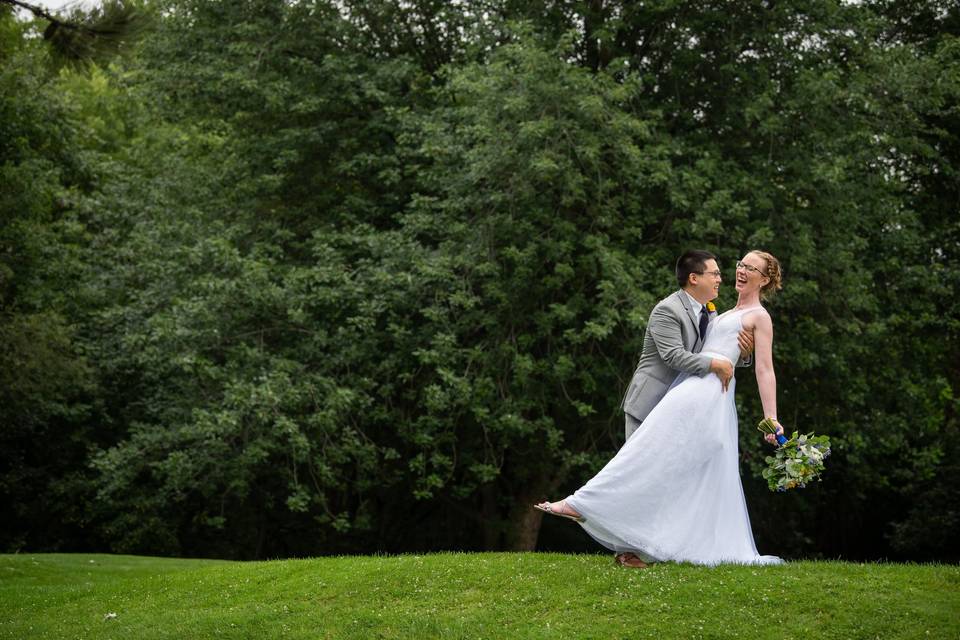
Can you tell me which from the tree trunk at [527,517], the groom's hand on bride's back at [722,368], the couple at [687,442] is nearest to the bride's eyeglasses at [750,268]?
the couple at [687,442]

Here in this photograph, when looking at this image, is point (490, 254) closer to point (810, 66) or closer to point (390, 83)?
point (390, 83)

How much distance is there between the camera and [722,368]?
9.52 metres

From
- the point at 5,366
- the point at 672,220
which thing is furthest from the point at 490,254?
the point at 5,366

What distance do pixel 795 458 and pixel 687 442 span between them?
0.96m

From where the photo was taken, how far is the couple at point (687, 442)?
9352 mm

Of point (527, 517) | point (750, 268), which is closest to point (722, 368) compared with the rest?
point (750, 268)

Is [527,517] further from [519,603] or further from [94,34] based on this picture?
[94,34]

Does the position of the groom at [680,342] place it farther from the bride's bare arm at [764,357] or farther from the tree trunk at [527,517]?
the tree trunk at [527,517]

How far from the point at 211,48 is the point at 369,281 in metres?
6.65

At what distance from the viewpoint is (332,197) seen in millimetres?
22641

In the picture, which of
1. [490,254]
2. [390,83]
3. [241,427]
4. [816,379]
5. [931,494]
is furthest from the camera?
[931,494]

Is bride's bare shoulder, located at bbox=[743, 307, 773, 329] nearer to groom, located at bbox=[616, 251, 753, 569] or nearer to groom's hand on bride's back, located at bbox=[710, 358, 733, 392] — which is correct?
groom, located at bbox=[616, 251, 753, 569]

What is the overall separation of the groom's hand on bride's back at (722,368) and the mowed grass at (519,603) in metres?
1.62

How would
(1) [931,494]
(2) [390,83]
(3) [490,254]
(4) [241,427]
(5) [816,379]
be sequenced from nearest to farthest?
(4) [241,427], (3) [490,254], (5) [816,379], (2) [390,83], (1) [931,494]
